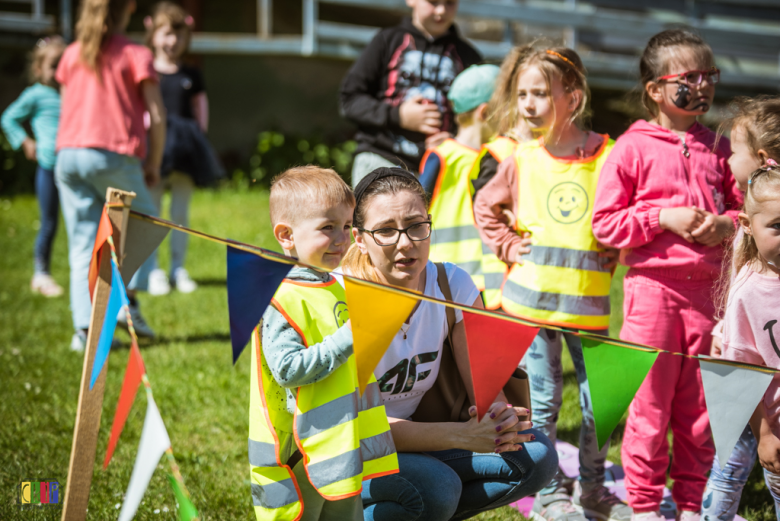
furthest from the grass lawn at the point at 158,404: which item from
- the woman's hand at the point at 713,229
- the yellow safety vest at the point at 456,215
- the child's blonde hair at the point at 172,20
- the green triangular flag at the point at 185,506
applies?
the child's blonde hair at the point at 172,20

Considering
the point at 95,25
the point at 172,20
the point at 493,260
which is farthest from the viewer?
the point at 172,20

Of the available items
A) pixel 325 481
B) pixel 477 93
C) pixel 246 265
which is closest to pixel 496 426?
pixel 325 481

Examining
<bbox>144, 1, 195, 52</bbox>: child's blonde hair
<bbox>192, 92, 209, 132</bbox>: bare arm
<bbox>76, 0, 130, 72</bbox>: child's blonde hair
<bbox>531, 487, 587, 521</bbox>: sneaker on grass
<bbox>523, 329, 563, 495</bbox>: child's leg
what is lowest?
<bbox>531, 487, 587, 521</bbox>: sneaker on grass

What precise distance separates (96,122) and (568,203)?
10.6ft

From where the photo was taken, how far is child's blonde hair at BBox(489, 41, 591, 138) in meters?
3.03

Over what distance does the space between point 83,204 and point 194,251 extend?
3.96 metres

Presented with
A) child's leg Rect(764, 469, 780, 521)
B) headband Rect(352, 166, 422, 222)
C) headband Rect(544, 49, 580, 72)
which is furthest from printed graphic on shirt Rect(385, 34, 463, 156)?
child's leg Rect(764, 469, 780, 521)

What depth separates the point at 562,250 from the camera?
9.61 feet

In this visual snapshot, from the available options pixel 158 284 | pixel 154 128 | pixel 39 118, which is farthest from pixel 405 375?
pixel 39 118

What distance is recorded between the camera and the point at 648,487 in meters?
2.78

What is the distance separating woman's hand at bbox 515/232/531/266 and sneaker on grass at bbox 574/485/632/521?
102cm

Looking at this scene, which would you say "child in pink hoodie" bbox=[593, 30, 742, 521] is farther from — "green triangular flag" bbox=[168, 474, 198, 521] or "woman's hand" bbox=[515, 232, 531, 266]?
"green triangular flag" bbox=[168, 474, 198, 521]

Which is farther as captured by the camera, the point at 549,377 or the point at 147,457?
the point at 549,377

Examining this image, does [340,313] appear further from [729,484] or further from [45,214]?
[45,214]
